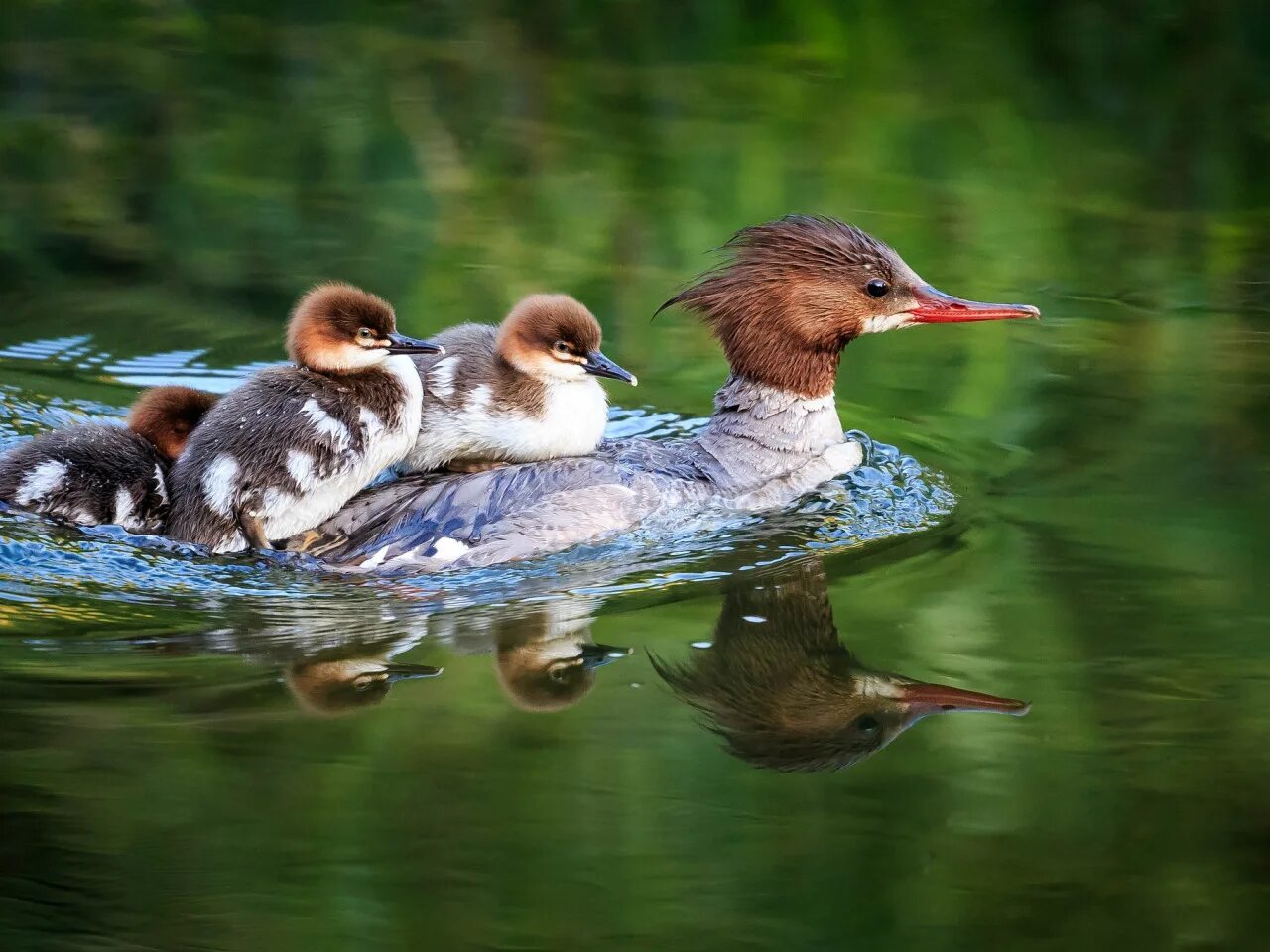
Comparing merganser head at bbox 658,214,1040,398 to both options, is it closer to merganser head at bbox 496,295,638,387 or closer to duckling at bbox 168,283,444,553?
merganser head at bbox 496,295,638,387

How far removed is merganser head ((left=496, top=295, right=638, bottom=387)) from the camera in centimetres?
584

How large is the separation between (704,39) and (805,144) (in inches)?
105

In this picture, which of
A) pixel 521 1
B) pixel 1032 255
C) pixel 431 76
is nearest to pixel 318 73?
pixel 431 76

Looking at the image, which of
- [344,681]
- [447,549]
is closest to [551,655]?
[344,681]

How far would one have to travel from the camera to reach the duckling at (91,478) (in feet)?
18.0

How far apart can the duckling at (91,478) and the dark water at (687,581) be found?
98mm

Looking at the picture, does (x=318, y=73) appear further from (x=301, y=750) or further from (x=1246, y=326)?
(x=301, y=750)

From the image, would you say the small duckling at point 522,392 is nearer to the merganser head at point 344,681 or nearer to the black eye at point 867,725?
the merganser head at point 344,681

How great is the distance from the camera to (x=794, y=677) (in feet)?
15.8

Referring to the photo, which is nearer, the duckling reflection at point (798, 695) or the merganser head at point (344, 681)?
the duckling reflection at point (798, 695)

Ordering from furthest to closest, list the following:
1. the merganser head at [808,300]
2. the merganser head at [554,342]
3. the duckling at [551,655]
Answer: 1. the merganser head at [808,300]
2. the merganser head at [554,342]
3. the duckling at [551,655]

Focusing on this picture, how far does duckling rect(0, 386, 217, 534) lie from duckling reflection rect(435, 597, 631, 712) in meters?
1.12

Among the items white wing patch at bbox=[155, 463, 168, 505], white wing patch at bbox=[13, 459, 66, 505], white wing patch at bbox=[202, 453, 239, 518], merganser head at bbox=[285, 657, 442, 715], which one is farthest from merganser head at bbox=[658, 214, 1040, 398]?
white wing patch at bbox=[13, 459, 66, 505]

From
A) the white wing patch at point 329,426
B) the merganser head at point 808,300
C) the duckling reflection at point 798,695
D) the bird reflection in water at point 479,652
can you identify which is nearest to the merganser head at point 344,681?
the bird reflection in water at point 479,652
